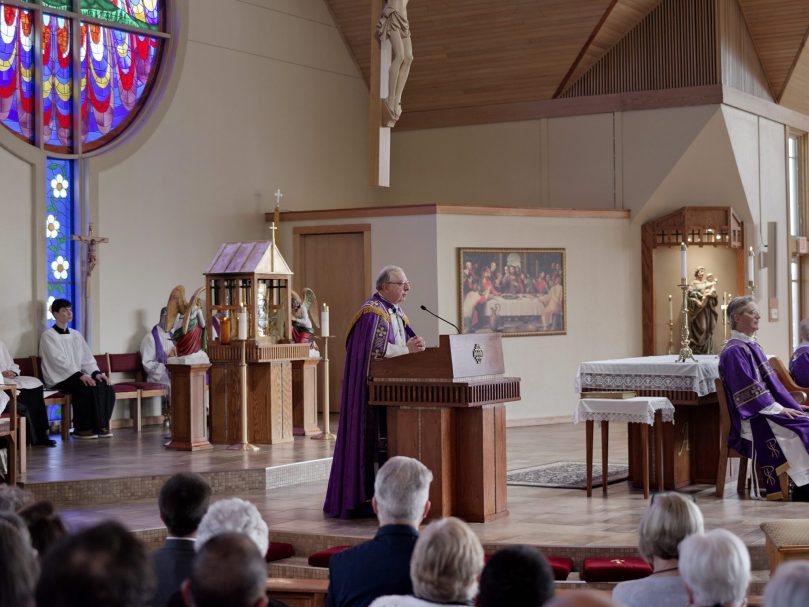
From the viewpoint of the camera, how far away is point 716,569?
2801 mm

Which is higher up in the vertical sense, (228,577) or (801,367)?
(801,367)

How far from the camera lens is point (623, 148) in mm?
13859

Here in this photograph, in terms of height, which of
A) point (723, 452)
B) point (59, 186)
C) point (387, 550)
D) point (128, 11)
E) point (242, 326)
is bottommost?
point (723, 452)

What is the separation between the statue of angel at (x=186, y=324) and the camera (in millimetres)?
9773

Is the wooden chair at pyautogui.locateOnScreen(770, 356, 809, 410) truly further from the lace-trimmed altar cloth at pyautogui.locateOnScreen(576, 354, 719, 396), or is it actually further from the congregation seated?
the congregation seated

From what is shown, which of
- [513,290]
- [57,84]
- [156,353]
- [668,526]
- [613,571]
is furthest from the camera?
[513,290]

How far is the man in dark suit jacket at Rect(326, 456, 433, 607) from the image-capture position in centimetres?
365

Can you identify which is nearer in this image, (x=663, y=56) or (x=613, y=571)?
(x=613, y=571)

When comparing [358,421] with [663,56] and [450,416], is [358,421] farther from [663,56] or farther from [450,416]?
[663,56]

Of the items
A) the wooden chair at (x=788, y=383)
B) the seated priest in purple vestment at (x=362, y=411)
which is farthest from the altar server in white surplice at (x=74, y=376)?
the wooden chair at (x=788, y=383)

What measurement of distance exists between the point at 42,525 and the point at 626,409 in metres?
4.88

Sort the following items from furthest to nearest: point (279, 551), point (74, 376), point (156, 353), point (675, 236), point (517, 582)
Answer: point (675, 236) → point (156, 353) → point (74, 376) → point (279, 551) → point (517, 582)

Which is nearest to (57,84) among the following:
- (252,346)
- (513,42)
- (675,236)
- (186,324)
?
(186,324)

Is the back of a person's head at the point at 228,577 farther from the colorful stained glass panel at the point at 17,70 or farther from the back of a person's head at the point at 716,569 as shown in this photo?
the colorful stained glass panel at the point at 17,70
